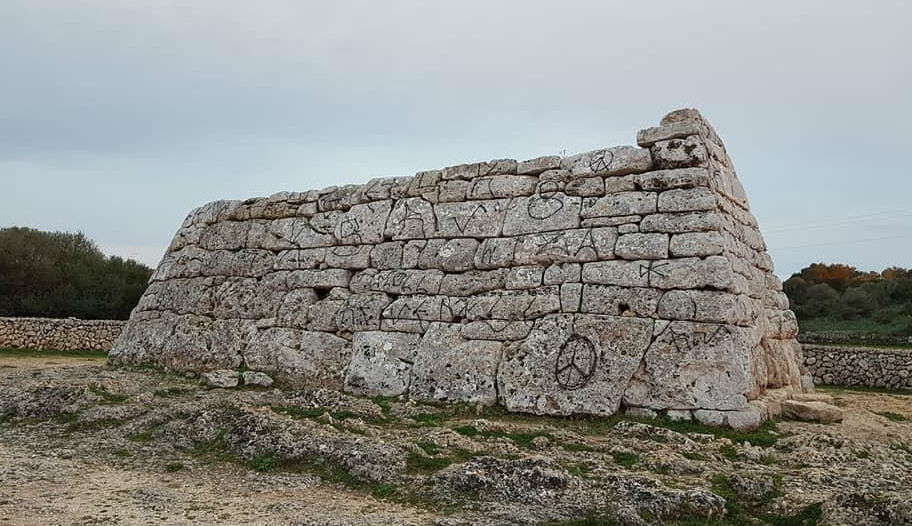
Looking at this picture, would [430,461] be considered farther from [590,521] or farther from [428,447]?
[590,521]

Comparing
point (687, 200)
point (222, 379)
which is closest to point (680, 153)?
point (687, 200)

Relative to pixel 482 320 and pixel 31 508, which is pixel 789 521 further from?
pixel 31 508

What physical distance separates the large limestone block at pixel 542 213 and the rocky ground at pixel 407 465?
2.20m

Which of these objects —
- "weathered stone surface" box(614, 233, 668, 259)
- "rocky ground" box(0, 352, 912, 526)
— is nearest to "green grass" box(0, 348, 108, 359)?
"rocky ground" box(0, 352, 912, 526)

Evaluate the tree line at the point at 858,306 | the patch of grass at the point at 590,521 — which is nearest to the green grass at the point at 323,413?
the patch of grass at the point at 590,521

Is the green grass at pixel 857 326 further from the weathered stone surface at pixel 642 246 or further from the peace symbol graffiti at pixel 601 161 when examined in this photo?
the weathered stone surface at pixel 642 246

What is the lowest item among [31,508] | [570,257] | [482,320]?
[31,508]

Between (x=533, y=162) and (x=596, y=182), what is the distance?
94cm

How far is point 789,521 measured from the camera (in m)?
4.37

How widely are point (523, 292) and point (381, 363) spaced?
1.94 meters

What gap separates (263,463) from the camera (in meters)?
5.74

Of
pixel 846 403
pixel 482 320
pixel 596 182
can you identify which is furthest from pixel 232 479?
pixel 846 403

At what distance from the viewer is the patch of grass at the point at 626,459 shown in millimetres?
5543

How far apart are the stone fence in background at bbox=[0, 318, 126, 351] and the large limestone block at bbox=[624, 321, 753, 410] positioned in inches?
622
